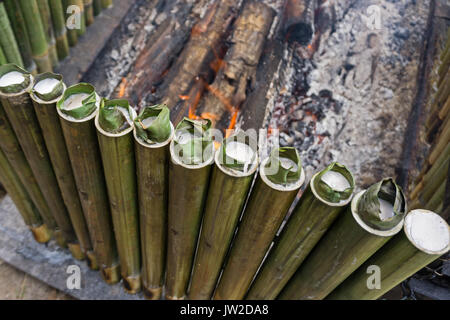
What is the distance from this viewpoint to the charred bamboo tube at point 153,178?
1.46 metres

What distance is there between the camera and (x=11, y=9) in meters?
2.64

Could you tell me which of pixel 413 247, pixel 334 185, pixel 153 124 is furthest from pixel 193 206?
pixel 413 247

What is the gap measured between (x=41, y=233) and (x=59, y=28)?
66.6 inches

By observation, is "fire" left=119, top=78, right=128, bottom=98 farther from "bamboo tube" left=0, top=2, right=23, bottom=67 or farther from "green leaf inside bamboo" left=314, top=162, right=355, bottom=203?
"green leaf inside bamboo" left=314, top=162, right=355, bottom=203

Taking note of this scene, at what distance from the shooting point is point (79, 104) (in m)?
1.57

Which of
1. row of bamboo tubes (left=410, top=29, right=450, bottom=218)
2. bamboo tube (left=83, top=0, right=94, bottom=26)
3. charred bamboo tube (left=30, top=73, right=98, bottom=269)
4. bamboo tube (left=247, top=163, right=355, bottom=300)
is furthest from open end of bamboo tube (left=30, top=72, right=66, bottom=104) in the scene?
bamboo tube (left=83, top=0, right=94, bottom=26)

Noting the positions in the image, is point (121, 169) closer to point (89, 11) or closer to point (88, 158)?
point (88, 158)

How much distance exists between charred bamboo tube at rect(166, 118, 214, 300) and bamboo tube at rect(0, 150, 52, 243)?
1.04 meters

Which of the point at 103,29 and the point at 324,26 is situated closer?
the point at 103,29

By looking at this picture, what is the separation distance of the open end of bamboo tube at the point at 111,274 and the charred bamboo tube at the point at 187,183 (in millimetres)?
644
